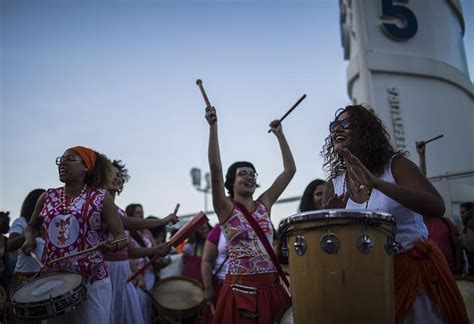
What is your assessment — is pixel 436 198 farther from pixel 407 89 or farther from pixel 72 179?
pixel 407 89

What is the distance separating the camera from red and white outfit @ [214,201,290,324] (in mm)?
3611

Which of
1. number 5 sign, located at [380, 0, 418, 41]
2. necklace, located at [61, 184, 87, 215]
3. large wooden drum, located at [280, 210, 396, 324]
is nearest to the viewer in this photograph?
large wooden drum, located at [280, 210, 396, 324]

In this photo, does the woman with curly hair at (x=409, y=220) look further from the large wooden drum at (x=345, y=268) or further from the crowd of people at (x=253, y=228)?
the large wooden drum at (x=345, y=268)

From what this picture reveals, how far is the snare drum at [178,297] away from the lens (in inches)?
270

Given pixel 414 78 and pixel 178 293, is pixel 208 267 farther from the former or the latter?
pixel 414 78

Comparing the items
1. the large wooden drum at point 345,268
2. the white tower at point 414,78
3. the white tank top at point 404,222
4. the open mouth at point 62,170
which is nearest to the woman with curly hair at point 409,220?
the white tank top at point 404,222

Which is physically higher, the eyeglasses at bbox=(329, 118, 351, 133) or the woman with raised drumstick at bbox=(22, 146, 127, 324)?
the eyeglasses at bbox=(329, 118, 351, 133)

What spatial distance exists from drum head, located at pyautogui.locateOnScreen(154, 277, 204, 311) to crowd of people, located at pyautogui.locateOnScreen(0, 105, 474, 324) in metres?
1.18

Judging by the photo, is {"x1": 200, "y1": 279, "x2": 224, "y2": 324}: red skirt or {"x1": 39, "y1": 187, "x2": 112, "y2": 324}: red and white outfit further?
{"x1": 200, "y1": 279, "x2": 224, "y2": 324}: red skirt

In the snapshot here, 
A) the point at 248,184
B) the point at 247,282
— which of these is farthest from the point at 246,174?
the point at 247,282

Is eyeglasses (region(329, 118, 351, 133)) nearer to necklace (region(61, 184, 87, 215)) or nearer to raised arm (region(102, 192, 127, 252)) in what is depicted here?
raised arm (region(102, 192, 127, 252))

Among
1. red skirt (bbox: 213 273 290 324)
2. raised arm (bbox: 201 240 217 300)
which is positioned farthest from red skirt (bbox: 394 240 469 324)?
raised arm (bbox: 201 240 217 300)

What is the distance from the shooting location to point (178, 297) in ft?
23.3

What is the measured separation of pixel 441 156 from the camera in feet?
33.7
